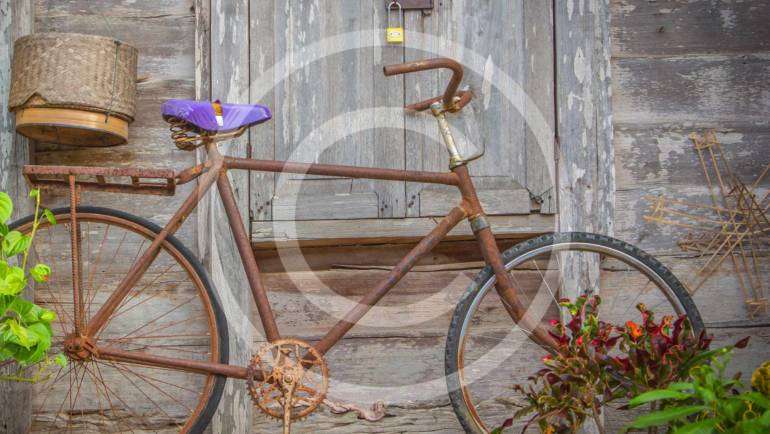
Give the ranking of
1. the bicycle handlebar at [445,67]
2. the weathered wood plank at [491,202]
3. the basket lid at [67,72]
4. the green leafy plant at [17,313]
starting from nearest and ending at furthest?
1. the green leafy plant at [17,313]
2. the bicycle handlebar at [445,67]
3. the basket lid at [67,72]
4. the weathered wood plank at [491,202]

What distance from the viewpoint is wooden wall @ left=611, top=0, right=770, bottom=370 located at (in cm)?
301

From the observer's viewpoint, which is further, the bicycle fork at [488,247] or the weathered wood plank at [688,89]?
the weathered wood plank at [688,89]

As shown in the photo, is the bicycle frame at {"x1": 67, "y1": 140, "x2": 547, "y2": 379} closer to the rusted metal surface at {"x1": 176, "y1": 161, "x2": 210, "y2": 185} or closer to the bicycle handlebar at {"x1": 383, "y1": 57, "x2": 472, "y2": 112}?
the rusted metal surface at {"x1": 176, "y1": 161, "x2": 210, "y2": 185}

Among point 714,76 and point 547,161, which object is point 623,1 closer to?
point 714,76

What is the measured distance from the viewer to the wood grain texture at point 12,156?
2791 millimetres

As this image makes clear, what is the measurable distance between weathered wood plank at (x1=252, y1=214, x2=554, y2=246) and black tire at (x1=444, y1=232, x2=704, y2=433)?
18.1 inches

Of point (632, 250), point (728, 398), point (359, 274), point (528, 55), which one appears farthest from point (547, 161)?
point (728, 398)

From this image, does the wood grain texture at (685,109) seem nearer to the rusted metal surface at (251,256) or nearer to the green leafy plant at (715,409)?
the rusted metal surface at (251,256)

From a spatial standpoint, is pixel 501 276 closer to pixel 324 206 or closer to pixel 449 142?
pixel 449 142

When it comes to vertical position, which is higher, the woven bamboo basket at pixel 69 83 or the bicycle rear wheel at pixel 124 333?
the woven bamboo basket at pixel 69 83

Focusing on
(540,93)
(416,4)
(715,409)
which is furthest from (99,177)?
(715,409)

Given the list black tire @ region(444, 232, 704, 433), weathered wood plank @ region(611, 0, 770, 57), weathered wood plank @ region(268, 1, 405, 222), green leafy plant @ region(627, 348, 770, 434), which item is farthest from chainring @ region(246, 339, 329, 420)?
weathered wood plank @ region(611, 0, 770, 57)

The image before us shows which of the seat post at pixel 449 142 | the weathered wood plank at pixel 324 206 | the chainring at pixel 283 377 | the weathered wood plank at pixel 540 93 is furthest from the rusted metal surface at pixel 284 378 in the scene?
the weathered wood plank at pixel 540 93

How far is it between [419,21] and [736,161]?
134 centimetres
